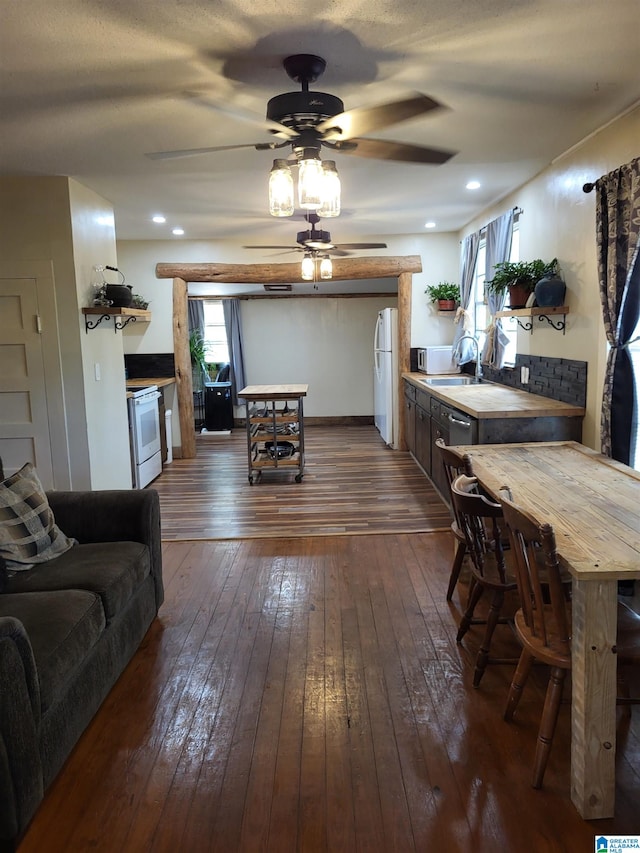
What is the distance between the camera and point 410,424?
6.57m

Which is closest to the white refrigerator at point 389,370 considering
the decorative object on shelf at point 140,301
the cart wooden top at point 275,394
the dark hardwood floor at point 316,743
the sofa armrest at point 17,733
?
the cart wooden top at point 275,394

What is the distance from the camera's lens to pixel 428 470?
5508 millimetres

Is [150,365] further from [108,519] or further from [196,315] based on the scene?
[108,519]

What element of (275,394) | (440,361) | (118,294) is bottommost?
(275,394)

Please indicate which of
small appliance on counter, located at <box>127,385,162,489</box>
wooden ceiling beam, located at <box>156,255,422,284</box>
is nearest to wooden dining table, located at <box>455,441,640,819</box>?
small appliance on counter, located at <box>127,385,162,489</box>

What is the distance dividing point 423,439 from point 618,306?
2831mm

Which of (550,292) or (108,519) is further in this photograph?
(550,292)

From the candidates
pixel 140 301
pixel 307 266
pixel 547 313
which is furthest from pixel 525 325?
pixel 140 301

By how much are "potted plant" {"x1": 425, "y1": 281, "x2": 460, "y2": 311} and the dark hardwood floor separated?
13.8ft

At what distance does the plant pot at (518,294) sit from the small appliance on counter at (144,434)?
330 centimetres

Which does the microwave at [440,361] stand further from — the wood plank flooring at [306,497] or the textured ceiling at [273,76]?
the textured ceiling at [273,76]

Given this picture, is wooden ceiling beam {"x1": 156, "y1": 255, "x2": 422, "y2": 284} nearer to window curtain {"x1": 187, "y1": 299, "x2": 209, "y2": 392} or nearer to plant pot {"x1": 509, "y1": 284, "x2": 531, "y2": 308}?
window curtain {"x1": 187, "y1": 299, "x2": 209, "y2": 392}

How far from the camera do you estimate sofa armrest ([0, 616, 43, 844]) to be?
5.26ft

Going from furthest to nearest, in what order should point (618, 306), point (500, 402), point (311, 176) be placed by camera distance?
1. point (500, 402)
2. point (618, 306)
3. point (311, 176)
